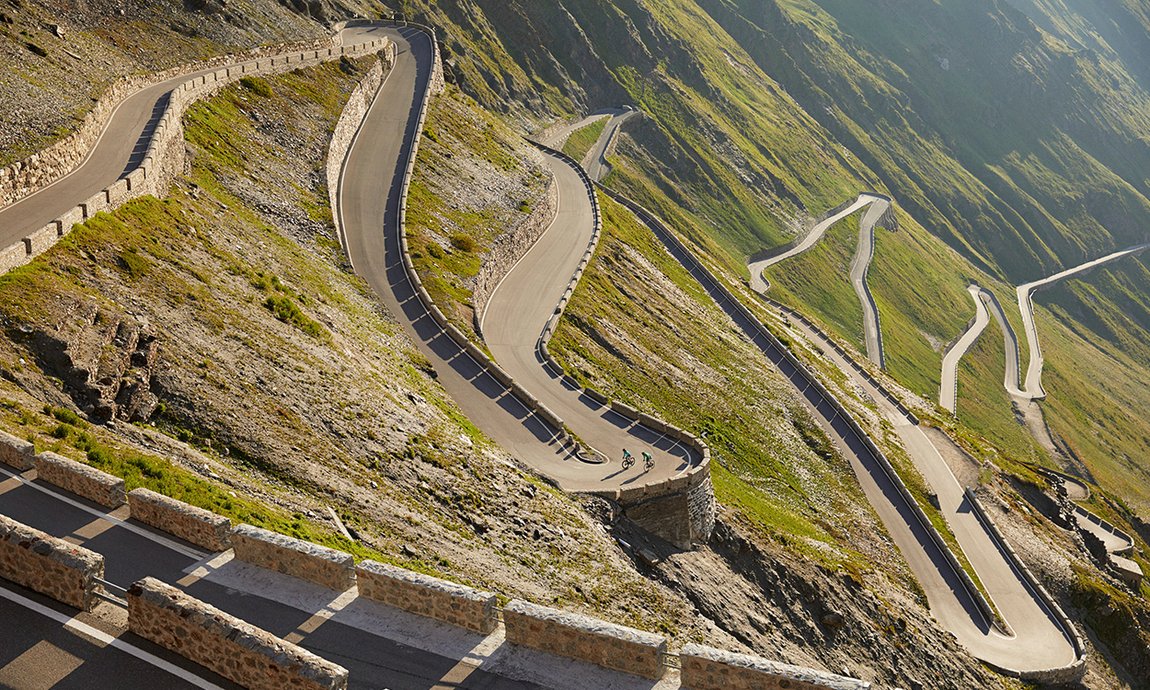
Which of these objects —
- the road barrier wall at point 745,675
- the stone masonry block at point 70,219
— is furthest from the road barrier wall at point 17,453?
the road barrier wall at point 745,675

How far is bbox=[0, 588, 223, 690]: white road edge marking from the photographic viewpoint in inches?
754

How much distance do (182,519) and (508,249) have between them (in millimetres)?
61564

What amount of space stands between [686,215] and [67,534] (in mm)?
156908

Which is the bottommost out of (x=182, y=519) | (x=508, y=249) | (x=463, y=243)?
(x=463, y=243)

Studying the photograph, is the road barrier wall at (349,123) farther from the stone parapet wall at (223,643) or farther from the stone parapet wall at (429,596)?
the stone parapet wall at (223,643)

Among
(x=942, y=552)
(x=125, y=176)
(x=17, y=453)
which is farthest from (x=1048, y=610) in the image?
(x=17, y=453)

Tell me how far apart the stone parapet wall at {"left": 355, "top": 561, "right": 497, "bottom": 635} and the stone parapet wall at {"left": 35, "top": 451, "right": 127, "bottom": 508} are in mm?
7485

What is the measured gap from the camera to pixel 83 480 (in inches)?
990

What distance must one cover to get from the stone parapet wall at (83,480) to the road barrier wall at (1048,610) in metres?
56.9

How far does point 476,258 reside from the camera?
76875 mm

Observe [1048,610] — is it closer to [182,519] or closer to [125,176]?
[182,519]

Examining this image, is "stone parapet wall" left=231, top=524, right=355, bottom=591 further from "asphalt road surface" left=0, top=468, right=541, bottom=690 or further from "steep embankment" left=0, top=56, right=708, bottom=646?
"steep embankment" left=0, top=56, right=708, bottom=646

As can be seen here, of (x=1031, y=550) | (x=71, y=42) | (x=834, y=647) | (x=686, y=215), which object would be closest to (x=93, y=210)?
(x=71, y=42)

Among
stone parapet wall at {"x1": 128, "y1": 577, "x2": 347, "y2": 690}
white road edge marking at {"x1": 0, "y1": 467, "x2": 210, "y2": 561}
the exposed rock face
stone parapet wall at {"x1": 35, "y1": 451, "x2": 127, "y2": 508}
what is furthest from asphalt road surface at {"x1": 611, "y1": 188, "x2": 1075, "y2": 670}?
stone parapet wall at {"x1": 128, "y1": 577, "x2": 347, "y2": 690}
